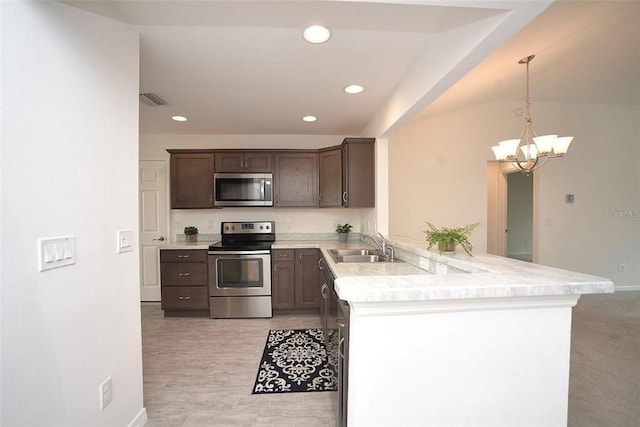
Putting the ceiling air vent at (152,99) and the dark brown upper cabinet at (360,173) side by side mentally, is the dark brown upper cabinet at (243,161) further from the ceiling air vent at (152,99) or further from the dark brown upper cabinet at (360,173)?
the dark brown upper cabinet at (360,173)

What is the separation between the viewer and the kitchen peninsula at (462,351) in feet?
2.81

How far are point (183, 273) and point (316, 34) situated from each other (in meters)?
2.92

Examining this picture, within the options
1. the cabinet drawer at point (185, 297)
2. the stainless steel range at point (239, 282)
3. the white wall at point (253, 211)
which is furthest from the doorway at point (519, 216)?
the cabinet drawer at point (185, 297)

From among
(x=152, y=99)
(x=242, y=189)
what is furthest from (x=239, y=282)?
(x=152, y=99)

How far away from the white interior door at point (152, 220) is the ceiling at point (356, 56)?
1.88ft

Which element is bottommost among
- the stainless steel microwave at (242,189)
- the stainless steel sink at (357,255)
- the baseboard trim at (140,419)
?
the baseboard trim at (140,419)

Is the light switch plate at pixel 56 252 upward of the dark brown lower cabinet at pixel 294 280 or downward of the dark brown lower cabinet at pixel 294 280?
upward

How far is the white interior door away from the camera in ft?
12.2

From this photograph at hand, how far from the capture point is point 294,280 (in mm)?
3246

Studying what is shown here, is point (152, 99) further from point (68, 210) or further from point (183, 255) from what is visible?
point (68, 210)

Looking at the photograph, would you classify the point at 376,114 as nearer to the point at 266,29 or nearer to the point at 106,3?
the point at 266,29

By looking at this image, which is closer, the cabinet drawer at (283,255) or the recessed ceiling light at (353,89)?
the recessed ceiling light at (353,89)

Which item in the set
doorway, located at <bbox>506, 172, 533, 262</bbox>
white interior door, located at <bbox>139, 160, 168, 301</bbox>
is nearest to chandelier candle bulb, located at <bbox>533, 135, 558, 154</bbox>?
white interior door, located at <bbox>139, 160, 168, 301</bbox>

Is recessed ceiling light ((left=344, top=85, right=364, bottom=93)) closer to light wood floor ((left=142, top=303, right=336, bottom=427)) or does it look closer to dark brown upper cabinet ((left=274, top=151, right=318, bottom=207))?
dark brown upper cabinet ((left=274, top=151, right=318, bottom=207))
